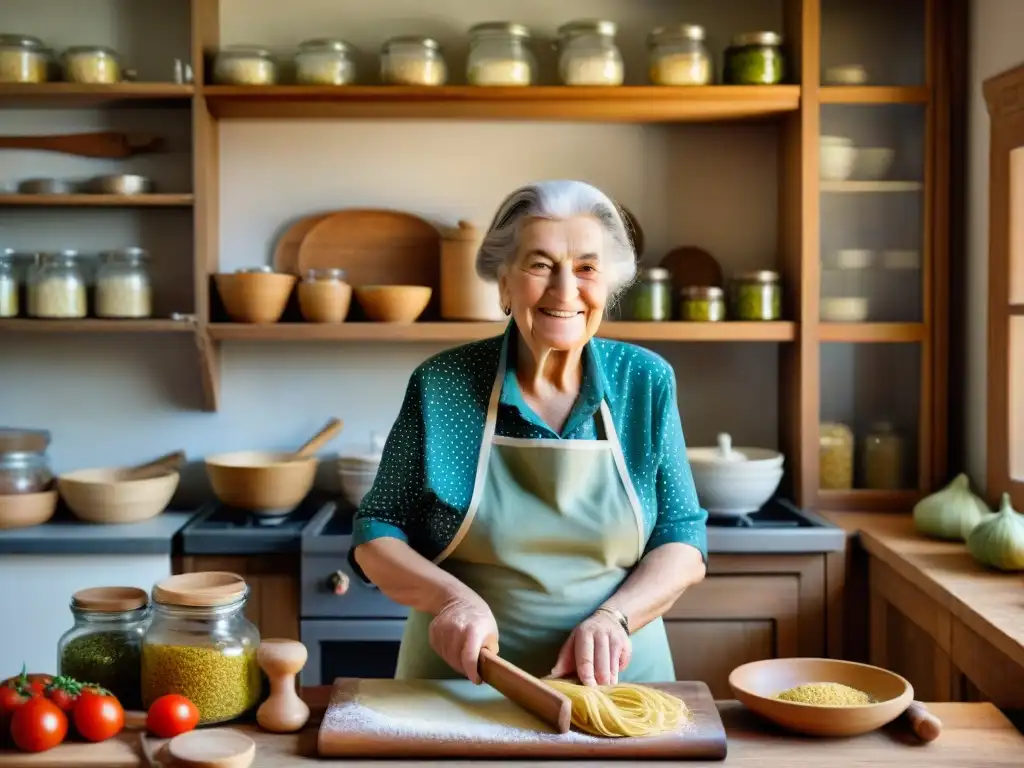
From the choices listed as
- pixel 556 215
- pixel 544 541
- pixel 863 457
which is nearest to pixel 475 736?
pixel 544 541

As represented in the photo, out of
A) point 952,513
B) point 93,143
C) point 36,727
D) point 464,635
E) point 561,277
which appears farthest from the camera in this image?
point 93,143

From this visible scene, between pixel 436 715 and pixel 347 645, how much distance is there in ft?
4.55

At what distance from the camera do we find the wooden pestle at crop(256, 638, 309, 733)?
1332mm

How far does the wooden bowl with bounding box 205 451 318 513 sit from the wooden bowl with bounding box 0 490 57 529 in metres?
0.40

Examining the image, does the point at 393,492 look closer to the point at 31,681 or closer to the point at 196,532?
the point at 31,681

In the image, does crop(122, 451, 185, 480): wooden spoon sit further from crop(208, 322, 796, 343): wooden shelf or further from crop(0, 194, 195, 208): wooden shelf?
crop(0, 194, 195, 208): wooden shelf

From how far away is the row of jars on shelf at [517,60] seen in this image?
9.16 feet

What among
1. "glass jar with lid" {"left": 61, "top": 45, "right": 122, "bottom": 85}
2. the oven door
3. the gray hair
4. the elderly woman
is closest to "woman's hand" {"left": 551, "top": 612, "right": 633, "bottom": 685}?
the elderly woman

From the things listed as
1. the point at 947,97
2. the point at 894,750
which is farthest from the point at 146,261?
the point at 894,750

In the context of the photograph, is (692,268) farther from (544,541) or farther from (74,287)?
(74,287)

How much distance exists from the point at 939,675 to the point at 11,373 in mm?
2496

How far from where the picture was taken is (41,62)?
285 cm

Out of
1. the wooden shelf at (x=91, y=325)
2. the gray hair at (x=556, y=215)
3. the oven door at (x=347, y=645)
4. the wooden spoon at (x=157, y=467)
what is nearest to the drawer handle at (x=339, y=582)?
the oven door at (x=347, y=645)

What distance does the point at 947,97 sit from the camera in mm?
2809
